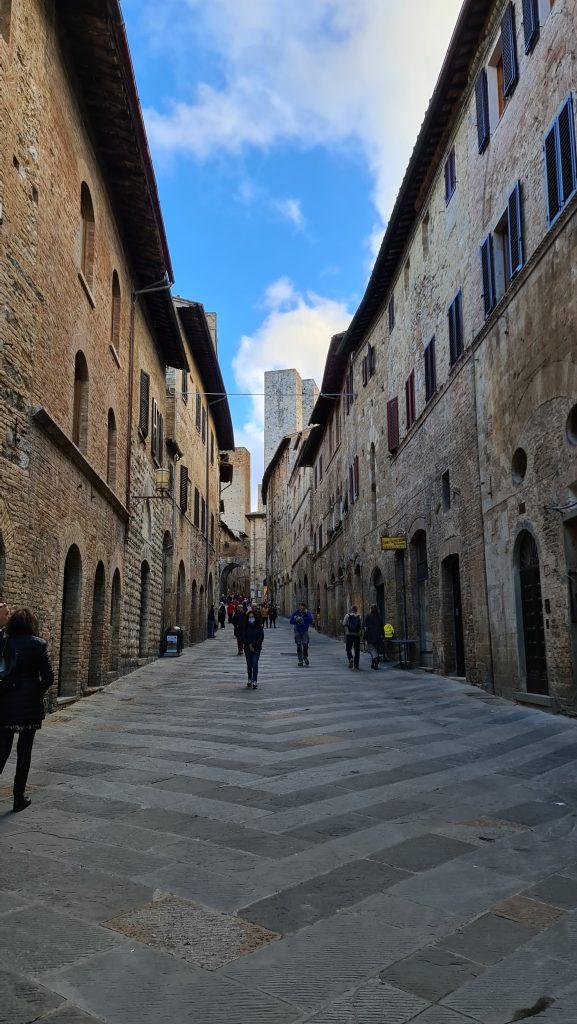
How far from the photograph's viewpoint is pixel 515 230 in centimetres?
1191

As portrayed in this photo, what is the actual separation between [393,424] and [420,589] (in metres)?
4.69

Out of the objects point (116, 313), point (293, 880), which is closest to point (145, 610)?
point (116, 313)

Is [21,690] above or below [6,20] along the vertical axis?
below

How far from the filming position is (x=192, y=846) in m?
4.86

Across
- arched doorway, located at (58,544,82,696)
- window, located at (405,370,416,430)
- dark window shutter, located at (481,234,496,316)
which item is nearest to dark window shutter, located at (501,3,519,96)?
dark window shutter, located at (481,234,496,316)

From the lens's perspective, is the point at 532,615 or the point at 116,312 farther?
the point at 116,312

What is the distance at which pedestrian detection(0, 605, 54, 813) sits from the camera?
574 cm

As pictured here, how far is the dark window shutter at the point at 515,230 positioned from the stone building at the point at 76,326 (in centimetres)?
588

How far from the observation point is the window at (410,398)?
754 inches

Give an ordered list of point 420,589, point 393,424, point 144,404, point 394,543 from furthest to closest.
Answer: point 393,424 < point 394,543 < point 420,589 < point 144,404

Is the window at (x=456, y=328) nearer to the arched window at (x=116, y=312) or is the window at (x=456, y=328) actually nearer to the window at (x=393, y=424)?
the window at (x=393, y=424)

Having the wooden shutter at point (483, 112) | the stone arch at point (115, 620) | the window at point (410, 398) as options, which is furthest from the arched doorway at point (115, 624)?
the wooden shutter at point (483, 112)

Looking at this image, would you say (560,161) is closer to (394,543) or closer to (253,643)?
(253,643)

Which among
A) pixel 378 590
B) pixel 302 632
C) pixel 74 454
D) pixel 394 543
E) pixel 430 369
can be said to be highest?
pixel 430 369
